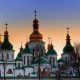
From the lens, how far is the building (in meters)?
93.1

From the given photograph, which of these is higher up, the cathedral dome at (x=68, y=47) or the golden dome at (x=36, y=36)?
the golden dome at (x=36, y=36)

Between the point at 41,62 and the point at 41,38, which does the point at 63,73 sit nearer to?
the point at 41,62

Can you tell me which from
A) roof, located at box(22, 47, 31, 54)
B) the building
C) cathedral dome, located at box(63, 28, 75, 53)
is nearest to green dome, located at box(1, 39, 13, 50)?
the building

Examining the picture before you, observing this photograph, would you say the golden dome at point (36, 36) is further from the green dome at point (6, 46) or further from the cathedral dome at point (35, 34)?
the green dome at point (6, 46)

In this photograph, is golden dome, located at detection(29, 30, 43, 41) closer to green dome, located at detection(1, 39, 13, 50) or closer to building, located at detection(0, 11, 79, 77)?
building, located at detection(0, 11, 79, 77)

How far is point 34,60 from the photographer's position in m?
96.2

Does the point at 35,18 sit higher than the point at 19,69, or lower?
higher

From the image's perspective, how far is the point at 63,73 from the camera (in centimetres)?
9219

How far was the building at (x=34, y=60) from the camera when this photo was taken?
9306 centimetres

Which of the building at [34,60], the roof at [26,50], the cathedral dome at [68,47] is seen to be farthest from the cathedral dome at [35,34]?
the cathedral dome at [68,47]

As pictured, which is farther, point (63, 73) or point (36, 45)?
point (36, 45)

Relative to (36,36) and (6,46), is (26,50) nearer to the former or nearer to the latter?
(6,46)

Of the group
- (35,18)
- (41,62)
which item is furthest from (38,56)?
(35,18)

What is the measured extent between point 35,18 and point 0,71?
1168 cm
